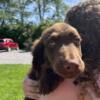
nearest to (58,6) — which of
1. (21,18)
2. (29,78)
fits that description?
(21,18)

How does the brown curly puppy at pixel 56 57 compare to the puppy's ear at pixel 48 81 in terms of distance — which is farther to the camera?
the puppy's ear at pixel 48 81

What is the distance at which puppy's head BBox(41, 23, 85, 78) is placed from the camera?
7.37 ft

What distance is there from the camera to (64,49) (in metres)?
2.31

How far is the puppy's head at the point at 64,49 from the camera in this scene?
7.37 feet

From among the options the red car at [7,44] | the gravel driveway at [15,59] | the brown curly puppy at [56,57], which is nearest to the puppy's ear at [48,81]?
the brown curly puppy at [56,57]

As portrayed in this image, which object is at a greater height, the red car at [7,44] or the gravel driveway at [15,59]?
the gravel driveway at [15,59]

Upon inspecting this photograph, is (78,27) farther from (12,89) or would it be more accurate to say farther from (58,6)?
(58,6)

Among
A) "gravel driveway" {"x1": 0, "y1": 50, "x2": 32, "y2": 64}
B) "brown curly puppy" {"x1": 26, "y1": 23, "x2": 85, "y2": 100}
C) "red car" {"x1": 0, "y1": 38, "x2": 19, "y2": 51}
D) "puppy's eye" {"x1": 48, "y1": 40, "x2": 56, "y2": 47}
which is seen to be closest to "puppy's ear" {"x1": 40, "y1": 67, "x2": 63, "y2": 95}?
"brown curly puppy" {"x1": 26, "y1": 23, "x2": 85, "y2": 100}

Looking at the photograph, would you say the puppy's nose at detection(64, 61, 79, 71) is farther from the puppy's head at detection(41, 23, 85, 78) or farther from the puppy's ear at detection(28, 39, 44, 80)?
the puppy's ear at detection(28, 39, 44, 80)

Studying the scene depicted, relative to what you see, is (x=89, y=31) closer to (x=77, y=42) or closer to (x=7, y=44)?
(x=77, y=42)

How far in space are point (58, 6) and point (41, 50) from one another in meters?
63.8

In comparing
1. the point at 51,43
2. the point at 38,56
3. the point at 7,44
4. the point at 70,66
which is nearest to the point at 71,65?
the point at 70,66

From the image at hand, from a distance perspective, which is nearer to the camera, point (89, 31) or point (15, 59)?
point (89, 31)

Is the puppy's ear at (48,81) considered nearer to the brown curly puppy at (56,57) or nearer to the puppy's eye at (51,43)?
the brown curly puppy at (56,57)
